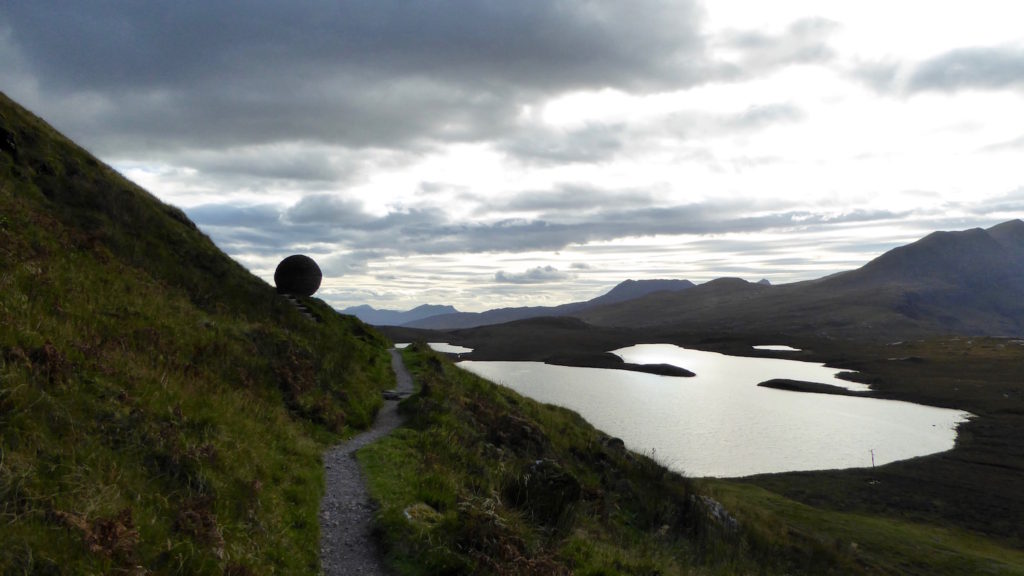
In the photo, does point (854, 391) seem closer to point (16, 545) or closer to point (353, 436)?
point (353, 436)

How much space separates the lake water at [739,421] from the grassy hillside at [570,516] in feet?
35.5

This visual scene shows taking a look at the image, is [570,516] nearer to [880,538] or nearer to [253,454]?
[253,454]

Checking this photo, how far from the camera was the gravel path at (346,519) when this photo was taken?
34.1 ft

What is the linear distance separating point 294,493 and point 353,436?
24.9ft

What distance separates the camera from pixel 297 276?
43.6 m

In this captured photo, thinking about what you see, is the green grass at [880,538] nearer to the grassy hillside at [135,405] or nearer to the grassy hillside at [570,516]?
the grassy hillside at [570,516]

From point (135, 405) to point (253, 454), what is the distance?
2.77 m

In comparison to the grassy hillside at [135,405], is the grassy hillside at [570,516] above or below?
below

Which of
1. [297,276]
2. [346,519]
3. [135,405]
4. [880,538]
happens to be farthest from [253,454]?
[880,538]

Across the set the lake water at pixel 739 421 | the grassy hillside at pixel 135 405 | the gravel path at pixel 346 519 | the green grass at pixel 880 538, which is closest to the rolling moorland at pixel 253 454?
the grassy hillside at pixel 135 405

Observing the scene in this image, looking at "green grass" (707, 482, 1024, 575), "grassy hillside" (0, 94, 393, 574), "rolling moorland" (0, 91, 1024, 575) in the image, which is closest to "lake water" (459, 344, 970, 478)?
"green grass" (707, 482, 1024, 575)

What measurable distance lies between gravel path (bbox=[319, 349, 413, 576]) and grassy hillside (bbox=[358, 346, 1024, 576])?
1.31 ft

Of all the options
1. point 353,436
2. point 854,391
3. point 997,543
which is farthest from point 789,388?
point 353,436

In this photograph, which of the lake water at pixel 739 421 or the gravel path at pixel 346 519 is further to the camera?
the lake water at pixel 739 421
